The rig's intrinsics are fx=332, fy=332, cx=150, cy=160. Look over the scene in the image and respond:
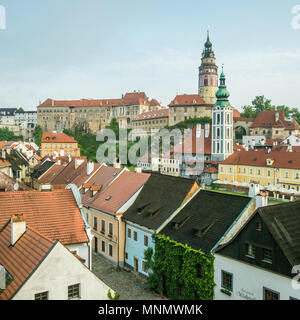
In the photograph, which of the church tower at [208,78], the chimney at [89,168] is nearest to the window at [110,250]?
the chimney at [89,168]

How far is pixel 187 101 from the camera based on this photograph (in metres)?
A: 125

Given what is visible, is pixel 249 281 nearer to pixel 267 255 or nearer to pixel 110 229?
pixel 267 255

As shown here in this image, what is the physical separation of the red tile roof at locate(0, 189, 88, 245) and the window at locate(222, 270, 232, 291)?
7367 millimetres

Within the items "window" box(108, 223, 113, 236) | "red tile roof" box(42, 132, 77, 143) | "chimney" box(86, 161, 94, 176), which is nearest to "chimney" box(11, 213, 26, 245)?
"window" box(108, 223, 113, 236)

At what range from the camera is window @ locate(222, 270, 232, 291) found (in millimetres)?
16680

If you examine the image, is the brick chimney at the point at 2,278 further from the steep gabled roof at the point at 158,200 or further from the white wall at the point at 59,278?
the steep gabled roof at the point at 158,200

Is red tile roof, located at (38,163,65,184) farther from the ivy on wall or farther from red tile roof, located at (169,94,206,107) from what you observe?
red tile roof, located at (169,94,206,107)

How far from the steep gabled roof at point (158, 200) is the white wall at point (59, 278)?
33.7 feet

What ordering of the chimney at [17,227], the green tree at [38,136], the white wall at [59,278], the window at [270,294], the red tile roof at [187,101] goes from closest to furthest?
the white wall at [59,278], the chimney at [17,227], the window at [270,294], the red tile roof at [187,101], the green tree at [38,136]

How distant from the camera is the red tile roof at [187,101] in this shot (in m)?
124

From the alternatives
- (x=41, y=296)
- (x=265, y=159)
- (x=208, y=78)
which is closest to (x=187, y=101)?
(x=208, y=78)

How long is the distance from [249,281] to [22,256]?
33.8 feet

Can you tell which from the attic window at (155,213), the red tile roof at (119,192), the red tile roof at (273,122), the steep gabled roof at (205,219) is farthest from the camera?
the red tile roof at (273,122)
